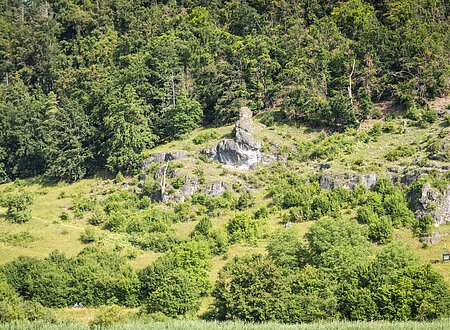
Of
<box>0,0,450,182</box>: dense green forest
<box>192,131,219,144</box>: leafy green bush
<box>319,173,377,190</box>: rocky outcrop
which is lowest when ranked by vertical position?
<box>319,173,377,190</box>: rocky outcrop

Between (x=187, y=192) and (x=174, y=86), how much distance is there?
27.8m

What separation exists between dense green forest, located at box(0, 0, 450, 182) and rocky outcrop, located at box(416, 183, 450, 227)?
21662mm

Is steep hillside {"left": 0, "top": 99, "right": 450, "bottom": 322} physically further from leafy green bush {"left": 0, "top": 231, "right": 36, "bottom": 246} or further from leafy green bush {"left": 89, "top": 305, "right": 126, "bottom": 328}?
leafy green bush {"left": 89, "top": 305, "right": 126, "bottom": 328}

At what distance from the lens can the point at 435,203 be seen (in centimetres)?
7631

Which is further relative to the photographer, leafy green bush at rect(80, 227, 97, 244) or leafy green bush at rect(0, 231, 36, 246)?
leafy green bush at rect(80, 227, 97, 244)

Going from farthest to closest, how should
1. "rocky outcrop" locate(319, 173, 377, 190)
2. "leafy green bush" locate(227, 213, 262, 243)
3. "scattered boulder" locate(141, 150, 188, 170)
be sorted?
"scattered boulder" locate(141, 150, 188, 170)
"rocky outcrop" locate(319, 173, 377, 190)
"leafy green bush" locate(227, 213, 262, 243)

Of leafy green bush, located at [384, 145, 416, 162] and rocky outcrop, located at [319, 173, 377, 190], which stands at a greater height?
leafy green bush, located at [384, 145, 416, 162]

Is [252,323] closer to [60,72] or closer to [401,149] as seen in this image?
[401,149]

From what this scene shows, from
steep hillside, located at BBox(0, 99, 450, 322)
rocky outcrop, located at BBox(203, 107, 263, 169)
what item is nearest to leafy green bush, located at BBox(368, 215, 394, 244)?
steep hillside, located at BBox(0, 99, 450, 322)

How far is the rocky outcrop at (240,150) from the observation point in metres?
93.4

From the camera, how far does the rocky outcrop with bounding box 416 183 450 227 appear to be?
7588 centimetres

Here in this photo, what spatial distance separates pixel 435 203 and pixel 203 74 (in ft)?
171

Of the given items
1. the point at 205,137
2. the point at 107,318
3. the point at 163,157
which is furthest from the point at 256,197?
the point at 107,318

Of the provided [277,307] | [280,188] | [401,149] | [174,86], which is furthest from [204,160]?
[277,307]
